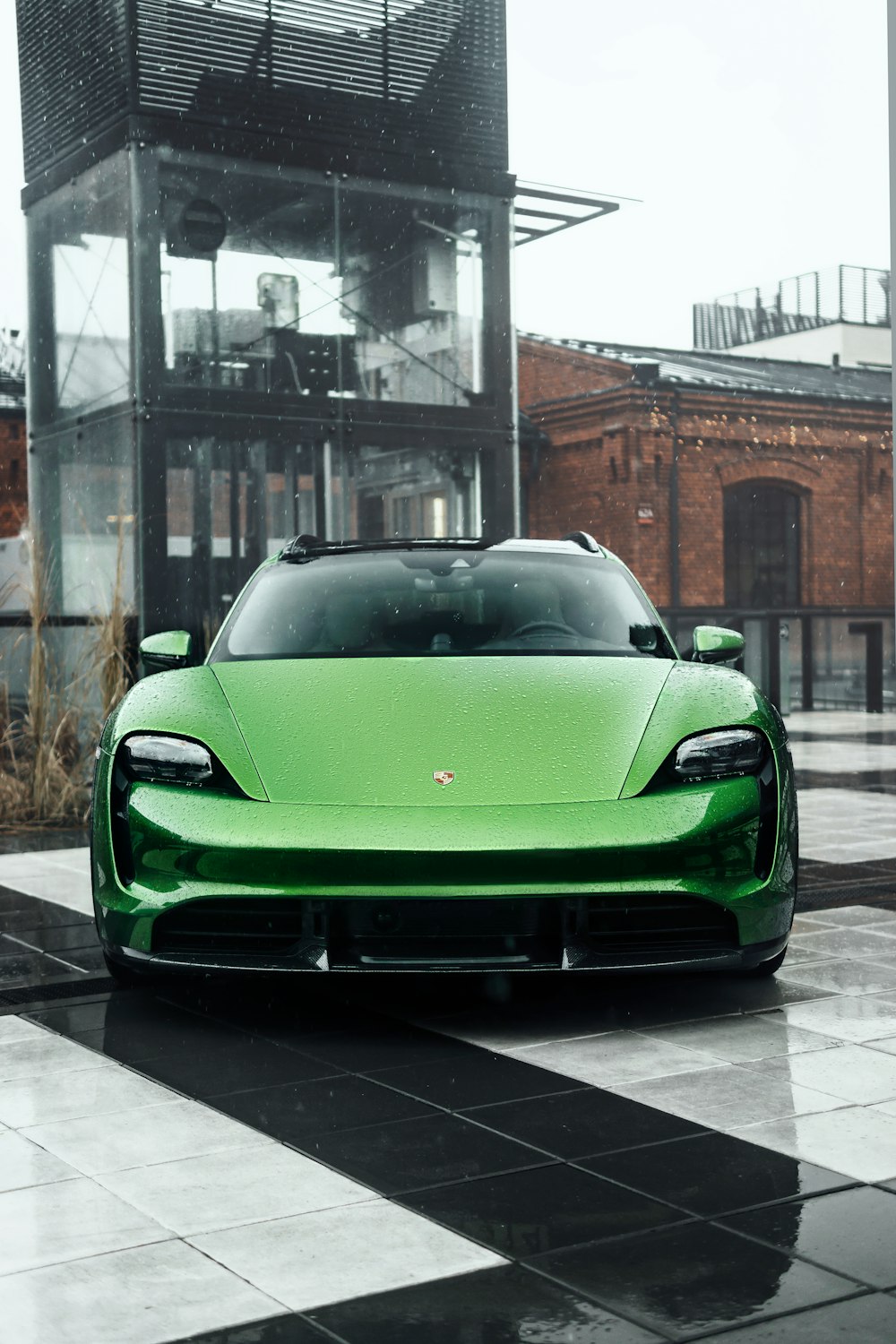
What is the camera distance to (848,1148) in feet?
9.87

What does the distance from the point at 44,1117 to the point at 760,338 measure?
1591 inches

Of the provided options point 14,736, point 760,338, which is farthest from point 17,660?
point 760,338

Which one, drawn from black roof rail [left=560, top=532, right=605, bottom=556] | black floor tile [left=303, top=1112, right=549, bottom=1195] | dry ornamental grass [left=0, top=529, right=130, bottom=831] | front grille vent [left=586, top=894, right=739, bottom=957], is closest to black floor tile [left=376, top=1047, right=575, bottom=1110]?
black floor tile [left=303, top=1112, right=549, bottom=1195]

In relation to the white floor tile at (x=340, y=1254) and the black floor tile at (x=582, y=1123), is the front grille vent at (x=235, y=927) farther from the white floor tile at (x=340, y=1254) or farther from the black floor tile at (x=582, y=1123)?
the white floor tile at (x=340, y=1254)

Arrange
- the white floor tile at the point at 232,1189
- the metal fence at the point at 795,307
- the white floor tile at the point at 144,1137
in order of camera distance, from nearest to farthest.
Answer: the white floor tile at the point at 232,1189, the white floor tile at the point at 144,1137, the metal fence at the point at 795,307

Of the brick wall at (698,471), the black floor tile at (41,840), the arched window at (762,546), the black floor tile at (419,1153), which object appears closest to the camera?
the black floor tile at (419,1153)

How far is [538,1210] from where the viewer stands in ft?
8.83

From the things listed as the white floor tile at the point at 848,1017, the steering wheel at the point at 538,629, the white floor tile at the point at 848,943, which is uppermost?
the steering wheel at the point at 538,629

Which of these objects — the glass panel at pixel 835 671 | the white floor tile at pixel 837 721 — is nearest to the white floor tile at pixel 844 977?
the white floor tile at pixel 837 721

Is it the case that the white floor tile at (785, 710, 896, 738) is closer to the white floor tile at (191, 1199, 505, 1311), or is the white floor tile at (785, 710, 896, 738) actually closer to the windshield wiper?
the windshield wiper

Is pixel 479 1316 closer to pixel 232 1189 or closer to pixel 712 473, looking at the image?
pixel 232 1189

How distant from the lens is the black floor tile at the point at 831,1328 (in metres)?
2.16

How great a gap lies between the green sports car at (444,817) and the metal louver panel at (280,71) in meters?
11.8

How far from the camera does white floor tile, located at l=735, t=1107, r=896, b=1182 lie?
2.91 meters
